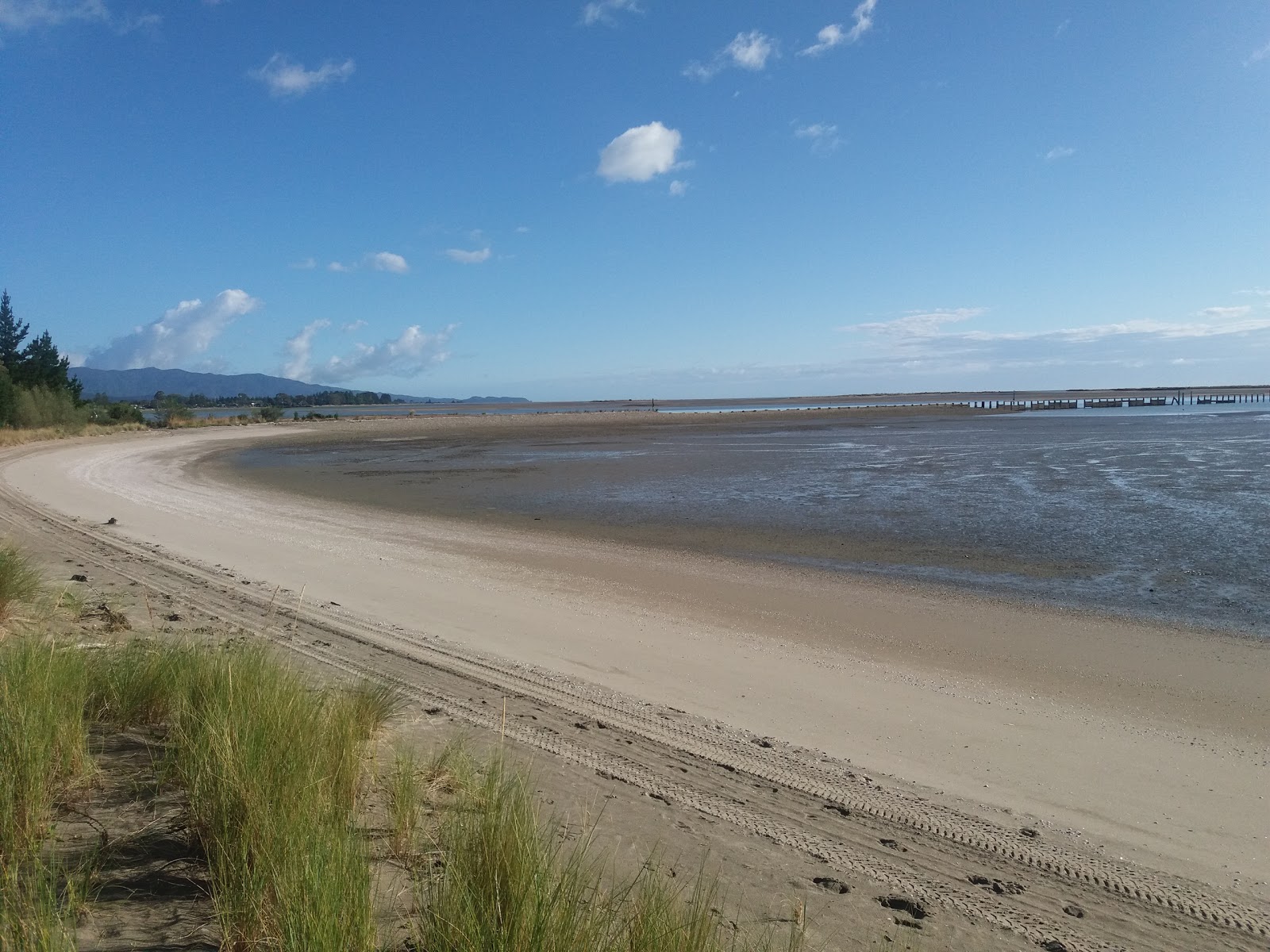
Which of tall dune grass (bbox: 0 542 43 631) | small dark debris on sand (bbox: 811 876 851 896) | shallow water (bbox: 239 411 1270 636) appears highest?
tall dune grass (bbox: 0 542 43 631)

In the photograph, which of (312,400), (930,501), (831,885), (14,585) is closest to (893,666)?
(831,885)

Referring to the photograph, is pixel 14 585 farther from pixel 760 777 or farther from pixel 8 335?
pixel 8 335

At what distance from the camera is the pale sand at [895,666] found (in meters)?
5.22

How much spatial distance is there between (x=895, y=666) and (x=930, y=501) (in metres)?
13.0

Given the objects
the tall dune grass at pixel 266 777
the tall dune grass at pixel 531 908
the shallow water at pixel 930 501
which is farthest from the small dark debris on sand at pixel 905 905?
the shallow water at pixel 930 501

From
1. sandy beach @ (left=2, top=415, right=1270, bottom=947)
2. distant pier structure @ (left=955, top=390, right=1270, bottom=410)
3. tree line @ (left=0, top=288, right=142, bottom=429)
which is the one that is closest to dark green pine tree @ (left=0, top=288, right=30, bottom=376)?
tree line @ (left=0, top=288, right=142, bottom=429)

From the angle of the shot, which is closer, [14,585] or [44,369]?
[14,585]

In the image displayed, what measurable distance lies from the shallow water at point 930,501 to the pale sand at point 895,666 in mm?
1951

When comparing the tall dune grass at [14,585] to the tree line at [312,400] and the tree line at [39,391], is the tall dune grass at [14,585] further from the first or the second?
the tree line at [312,400]

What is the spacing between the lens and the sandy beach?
5109 millimetres

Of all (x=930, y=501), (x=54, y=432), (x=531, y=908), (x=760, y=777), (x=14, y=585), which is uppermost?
(x=54, y=432)

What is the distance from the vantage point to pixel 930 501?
20.1 m

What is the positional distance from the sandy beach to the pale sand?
26mm

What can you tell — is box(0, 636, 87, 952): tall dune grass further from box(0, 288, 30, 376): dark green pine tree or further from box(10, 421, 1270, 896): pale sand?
box(0, 288, 30, 376): dark green pine tree
